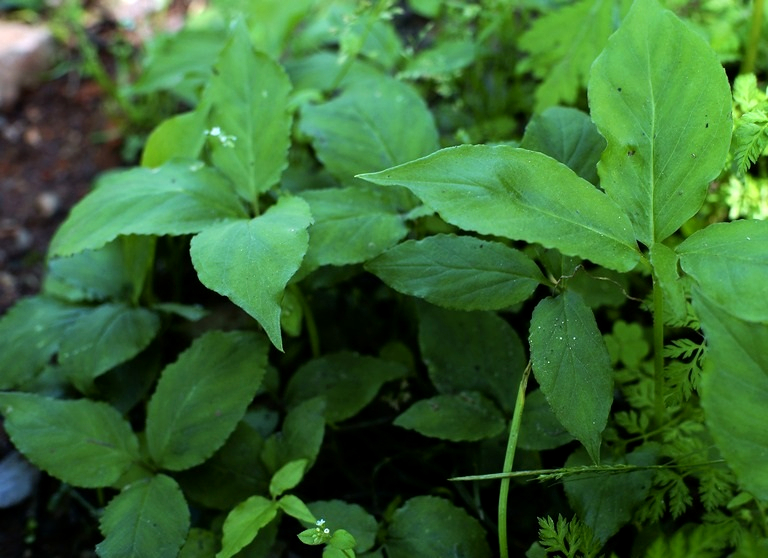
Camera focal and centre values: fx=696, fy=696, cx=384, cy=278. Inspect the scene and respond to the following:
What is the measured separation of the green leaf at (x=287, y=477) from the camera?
4.35 feet

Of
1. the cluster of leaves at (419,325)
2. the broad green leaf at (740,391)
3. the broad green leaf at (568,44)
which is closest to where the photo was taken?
the broad green leaf at (740,391)

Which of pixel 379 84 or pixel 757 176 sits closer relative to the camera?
pixel 379 84

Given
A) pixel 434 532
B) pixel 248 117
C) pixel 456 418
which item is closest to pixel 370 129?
pixel 248 117

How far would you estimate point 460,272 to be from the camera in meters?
1.25

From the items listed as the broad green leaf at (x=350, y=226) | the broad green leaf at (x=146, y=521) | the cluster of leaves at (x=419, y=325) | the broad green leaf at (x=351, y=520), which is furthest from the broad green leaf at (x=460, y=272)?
the broad green leaf at (x=146, y=521)

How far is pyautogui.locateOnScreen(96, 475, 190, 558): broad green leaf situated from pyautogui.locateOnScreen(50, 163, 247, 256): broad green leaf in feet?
1.63

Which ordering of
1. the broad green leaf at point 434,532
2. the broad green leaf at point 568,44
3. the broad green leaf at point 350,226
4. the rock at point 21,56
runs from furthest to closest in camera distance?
the rock at point 21,56
the broad green leaf at point 568,44
the broad green leaf at point 350,226
the broad green leaf at point 434,532

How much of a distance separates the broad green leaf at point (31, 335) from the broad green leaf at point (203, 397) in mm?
381

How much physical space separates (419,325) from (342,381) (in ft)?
0.74

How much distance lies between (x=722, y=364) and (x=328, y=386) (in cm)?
89

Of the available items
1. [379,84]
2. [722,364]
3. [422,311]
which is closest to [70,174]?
[379,84]

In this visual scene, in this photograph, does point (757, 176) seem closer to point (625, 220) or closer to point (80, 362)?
point (625, 220)

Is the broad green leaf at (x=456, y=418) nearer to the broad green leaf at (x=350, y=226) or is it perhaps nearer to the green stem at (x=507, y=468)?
the green stem at (x=507, y=468)

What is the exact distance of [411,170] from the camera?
1.08 meters
